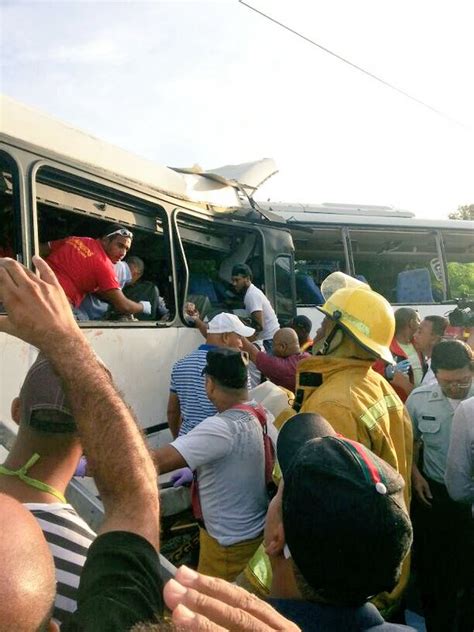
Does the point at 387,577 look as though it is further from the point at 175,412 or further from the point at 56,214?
the point at 56,214

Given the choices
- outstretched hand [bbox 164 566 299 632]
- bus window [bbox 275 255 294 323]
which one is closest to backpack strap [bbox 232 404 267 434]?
outstretched hand [bbox 164 566 299 632]

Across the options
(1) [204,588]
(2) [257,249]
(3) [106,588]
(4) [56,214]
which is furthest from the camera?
(2) [257,249]

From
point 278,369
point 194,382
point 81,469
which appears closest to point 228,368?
point 81,469

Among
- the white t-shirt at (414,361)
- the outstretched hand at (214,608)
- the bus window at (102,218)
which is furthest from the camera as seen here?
the white t-shirt at (414,361)

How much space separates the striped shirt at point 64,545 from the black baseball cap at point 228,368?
4.62 ft

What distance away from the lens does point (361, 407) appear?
7.91ft

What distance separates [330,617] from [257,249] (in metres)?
4.43

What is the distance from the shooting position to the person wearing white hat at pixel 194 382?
152 inches

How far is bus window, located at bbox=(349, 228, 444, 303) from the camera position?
28.0ft

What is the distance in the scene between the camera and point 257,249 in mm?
5594

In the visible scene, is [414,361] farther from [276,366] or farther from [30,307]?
[30,307]

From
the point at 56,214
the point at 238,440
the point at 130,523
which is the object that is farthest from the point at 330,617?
the point at 56,214

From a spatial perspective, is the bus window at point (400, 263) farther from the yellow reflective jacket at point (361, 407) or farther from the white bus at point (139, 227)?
the yellow reflective jacket at point (361, 407)

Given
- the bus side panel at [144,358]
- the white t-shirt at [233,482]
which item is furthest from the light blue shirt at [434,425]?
the bus side panel at [144,358]
